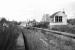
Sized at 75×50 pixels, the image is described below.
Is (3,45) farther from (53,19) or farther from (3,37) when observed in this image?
(53,19)

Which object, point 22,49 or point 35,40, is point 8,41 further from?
point 35,40

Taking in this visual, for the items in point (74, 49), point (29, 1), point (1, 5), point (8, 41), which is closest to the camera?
point (8, 41)

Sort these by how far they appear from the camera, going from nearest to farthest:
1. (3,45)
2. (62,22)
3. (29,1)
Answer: (3,45) < (29,1) < (62,22)

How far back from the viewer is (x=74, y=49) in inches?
107

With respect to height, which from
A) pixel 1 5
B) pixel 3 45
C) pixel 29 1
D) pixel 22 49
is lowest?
pixel 22 49

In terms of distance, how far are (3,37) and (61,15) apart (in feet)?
52.4

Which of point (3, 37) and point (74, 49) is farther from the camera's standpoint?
point (74, 49)

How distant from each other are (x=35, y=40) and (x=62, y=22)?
47.5 feet

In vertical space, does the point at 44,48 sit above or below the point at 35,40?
below

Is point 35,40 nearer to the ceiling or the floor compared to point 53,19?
nearer to the floor

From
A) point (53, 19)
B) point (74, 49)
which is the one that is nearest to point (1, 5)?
point (74, 49)

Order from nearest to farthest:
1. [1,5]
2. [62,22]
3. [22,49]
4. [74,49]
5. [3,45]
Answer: [3,45]
[74,49]
[22,49]
[1,5]
[62,22]

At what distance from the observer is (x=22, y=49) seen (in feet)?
Answer: 9.60

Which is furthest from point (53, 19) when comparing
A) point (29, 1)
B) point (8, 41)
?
point (8, 41)
